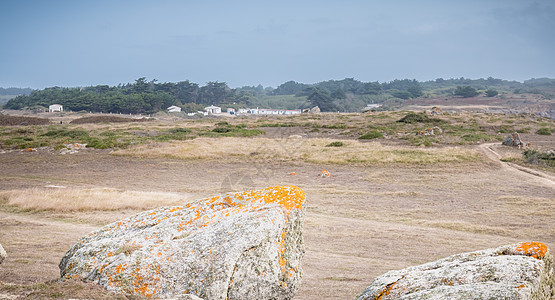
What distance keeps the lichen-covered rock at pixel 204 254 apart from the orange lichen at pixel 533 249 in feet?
11.9

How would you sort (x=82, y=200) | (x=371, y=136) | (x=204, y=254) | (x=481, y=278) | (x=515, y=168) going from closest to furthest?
(x=481, y=278) → (x=204, y=254) → (x=82, y=200) → (x=515, y=168) → (x=371, y=136)

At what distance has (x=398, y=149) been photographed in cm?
3631

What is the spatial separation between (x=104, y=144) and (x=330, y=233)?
100ft

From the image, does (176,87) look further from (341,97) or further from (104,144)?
(104,144)

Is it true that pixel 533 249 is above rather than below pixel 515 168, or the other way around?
above

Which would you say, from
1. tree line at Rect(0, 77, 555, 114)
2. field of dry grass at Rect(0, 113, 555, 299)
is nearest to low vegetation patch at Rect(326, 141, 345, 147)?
field of dry grass at Rect(0, 113, 555, 299)

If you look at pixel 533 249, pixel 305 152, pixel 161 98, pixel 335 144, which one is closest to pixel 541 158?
pixel 335 144

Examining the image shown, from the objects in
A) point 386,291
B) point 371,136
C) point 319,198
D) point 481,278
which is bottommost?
point 319,198

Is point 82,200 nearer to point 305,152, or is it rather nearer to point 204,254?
point 204,254

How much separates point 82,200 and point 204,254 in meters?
13.6

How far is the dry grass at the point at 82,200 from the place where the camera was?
56.9 feet

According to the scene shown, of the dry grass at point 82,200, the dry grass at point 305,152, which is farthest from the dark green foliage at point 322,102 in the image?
the dry grass at point 82,200

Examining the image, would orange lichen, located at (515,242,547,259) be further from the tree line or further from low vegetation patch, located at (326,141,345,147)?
the tree line

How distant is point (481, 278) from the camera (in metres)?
5.55
